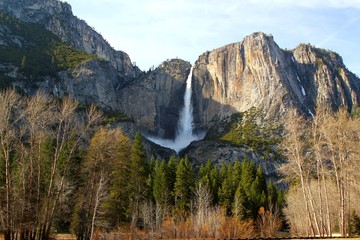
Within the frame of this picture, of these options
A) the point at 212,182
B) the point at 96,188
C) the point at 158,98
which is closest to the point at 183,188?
the point at 212,182

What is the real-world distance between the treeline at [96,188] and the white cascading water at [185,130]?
289 feet

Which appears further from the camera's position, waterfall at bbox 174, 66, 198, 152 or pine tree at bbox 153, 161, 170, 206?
waterfall at bbox 174, 66, 198, 152

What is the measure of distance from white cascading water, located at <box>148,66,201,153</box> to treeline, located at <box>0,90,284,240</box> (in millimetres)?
88111

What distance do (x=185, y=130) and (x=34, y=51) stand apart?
6788cm

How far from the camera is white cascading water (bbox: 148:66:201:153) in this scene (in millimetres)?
160700

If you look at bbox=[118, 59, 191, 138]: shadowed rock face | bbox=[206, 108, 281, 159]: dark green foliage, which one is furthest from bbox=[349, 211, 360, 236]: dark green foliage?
bbox=[118, 59, 191, 138]: shadowed rock face

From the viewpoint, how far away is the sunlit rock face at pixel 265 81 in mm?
148125

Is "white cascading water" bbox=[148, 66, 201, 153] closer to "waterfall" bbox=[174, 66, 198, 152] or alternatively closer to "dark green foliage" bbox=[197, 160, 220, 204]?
"waterfall" bbox=[174, 66, 198, 152]

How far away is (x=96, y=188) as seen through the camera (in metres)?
39.3

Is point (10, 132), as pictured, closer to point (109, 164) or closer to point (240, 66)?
point (109, 164)

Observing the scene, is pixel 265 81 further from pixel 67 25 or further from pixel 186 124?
pixel 67 25

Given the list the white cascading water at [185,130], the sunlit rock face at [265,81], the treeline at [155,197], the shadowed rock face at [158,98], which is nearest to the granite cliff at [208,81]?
the sunlit rock face at [265,81]

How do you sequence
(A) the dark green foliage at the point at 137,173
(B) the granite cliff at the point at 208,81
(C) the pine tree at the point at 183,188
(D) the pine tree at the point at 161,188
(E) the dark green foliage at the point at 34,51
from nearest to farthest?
1. (A) the dark green foliage at the point at 137,173
2. (D) the pine tree at the point at 161,188
3. (C) the pine tree at the point at 183,188
4. (E) the dark green foliage at the point at 34,51
5. (B) the granite cliff at the point at 208,81

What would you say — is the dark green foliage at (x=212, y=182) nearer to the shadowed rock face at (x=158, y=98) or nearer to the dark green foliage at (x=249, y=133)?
the dark green foliage at (x=249, y=133)
